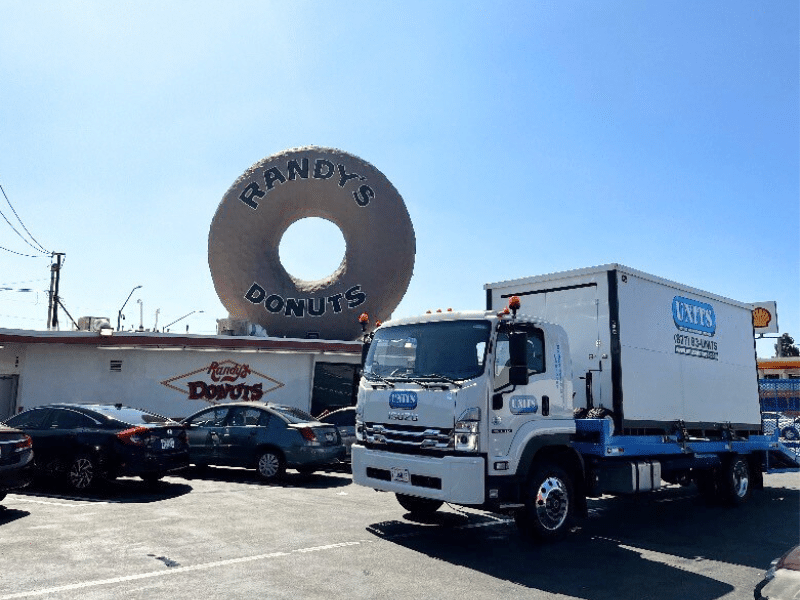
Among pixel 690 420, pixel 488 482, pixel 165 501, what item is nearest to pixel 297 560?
pixel 488 482

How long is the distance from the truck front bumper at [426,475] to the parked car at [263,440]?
4.71 m

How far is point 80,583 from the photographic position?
18.6 feet

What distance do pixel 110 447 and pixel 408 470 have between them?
5807 millimetres

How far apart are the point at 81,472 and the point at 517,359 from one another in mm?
7816

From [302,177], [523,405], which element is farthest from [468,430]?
[302,177]

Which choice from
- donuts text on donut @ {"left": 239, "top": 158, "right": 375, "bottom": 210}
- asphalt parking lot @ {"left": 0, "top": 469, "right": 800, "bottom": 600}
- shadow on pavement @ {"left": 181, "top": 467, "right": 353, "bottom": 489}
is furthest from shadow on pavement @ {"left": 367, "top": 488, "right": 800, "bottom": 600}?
donuts text on donut @ {"left": 239, "top": 158, "right": 375, "bottom": 210}

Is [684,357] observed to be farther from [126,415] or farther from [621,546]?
[126,415]

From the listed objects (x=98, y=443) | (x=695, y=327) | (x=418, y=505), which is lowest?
(x=418, y=505)

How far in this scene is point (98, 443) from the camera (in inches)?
424

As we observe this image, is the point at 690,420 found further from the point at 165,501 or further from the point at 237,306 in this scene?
the point at 237,306

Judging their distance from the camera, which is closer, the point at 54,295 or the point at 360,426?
the point at 360,426

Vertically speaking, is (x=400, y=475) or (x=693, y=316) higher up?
(x=693, y=316)

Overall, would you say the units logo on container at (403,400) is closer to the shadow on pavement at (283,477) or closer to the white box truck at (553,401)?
the white box truck at (553,401)

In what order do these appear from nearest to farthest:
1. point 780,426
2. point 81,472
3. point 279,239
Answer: point 81,472 → point 780,426 → point 279,239
